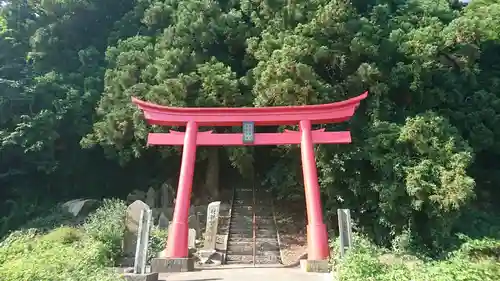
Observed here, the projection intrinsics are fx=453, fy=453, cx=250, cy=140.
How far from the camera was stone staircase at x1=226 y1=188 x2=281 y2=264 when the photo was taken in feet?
34.0

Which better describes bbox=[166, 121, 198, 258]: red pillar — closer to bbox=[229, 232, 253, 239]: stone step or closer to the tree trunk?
bbox=[229, 232, 253, 239]: stone step

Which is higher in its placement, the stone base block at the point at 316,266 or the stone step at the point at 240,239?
the stone step at the point at 240,239

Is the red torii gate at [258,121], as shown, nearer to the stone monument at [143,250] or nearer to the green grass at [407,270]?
the stone monument at [143,250]

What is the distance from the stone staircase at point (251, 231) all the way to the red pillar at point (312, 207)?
73.3 inches

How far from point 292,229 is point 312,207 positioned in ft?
10.9

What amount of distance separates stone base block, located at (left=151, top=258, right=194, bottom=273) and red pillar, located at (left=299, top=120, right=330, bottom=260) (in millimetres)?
2313

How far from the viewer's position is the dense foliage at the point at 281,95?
1005 cm

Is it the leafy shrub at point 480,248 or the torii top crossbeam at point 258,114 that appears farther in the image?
the torii top crossbeam at point 258,114

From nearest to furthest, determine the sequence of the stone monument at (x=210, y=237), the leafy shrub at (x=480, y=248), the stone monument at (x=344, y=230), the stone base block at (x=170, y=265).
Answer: the stone monument at (x=344, y=230) < the stone base block at (x=170, y=265) < the leafy shrub at (x=480, y=248) < the stone monument at (x=210, y=237)

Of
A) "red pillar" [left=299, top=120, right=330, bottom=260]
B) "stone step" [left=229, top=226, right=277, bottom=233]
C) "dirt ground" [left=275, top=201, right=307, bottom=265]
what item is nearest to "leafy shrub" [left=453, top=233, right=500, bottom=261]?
"red pillar" [left=299, top=120, right=330, bottom=260]

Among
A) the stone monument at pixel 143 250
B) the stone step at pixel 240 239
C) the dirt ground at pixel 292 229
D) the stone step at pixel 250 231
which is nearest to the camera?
the stone monument at pixel 143 250

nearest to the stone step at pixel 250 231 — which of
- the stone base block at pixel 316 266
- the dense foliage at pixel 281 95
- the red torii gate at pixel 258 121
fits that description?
the dense foliage at pixel 281 95

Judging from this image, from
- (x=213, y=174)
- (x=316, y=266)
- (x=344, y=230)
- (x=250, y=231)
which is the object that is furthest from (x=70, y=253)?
(x=213, y=174)

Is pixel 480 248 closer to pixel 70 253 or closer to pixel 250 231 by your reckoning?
pixel 250 231
